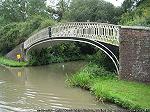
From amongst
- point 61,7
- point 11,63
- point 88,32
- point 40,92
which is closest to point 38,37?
point 11,63

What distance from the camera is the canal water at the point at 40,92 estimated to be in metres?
16.0

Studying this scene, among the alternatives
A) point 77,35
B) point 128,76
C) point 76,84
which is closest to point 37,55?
point 77,35

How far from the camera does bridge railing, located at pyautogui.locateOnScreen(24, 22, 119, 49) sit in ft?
65.3

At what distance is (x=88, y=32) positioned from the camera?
22.0m

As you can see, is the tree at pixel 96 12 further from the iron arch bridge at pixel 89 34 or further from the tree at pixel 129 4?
the iron arch bridge at pixel 89 34

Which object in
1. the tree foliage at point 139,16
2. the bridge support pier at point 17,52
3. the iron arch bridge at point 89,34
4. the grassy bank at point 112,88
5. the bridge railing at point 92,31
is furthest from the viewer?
the bridge support pier at point 17,52

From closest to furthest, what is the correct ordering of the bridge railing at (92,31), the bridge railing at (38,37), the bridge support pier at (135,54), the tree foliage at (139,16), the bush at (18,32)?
the bridge support pier at (135,54) → the bridge railing at (92,31) → the tree foliage at (139,16) → the bridge railing at (38,37) → the bush at (18,32)

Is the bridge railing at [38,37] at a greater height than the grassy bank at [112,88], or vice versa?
the bridge railing at [38,37]

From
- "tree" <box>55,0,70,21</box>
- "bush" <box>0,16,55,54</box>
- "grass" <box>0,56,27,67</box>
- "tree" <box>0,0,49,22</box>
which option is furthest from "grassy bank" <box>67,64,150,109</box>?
"tree" <box>0,0,49,22</box>

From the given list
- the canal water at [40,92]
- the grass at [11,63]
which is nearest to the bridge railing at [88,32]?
the canal water at [40,92]

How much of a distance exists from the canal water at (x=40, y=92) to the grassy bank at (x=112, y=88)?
0.41m

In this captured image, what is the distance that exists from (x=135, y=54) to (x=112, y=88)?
2.38 m

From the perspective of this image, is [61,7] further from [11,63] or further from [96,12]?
[11,63]

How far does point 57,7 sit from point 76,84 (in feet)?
86.8
